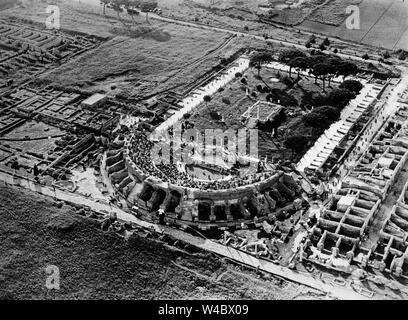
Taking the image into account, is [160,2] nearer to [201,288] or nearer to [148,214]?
[148,214]

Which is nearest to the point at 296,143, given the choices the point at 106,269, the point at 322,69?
the point at 322,69

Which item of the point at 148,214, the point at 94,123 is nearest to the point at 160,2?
the point at 94,123

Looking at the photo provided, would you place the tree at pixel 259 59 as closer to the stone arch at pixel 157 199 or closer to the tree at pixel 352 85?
the tree at pixel 352 85

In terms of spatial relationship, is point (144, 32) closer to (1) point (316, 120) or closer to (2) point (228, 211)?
(1) point (316, 120)

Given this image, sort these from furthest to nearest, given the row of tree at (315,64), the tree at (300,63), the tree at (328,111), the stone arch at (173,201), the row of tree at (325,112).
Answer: the tree at (300,63) → the row of tree at (315,64) → the tree at (328,111) → the row of tree at (325,112) → the stone arch at (173,201)

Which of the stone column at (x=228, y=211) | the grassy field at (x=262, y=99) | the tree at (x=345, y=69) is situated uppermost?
the tree at (x=345, y=69)

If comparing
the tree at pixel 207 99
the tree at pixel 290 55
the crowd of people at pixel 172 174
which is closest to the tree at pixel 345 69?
the tree at pixel 290 55
